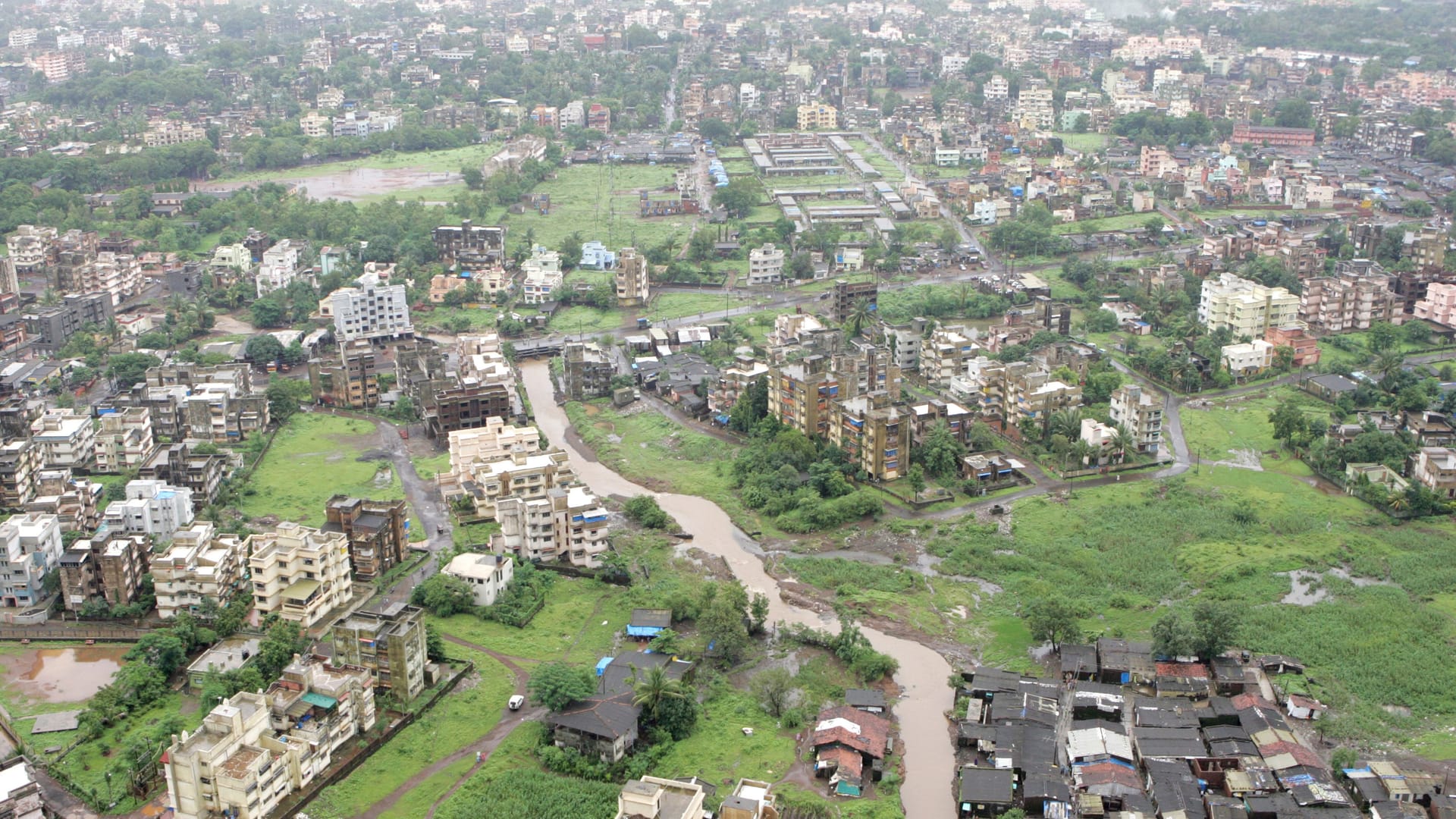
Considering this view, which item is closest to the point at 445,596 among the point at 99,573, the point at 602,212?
the point at 99,573

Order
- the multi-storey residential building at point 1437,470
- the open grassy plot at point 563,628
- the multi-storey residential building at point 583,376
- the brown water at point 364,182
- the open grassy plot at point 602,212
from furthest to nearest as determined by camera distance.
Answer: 1. the brown water at point 364,182
2. the open grassy plot at point 602,212
3. the multi-storey residential building at point 583,376
4. the multi-storey residential building at point 1437,470
5. the open grassy plot at point 563,628

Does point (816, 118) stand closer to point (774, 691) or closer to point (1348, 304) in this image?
point (1348, 304)

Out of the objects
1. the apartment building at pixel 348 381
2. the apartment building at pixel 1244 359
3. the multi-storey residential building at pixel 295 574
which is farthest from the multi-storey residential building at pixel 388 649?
the apartment building at pixel 1244 359

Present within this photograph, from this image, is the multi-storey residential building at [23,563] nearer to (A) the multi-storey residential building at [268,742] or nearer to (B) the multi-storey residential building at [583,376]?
(A) the multi-storey residential building at [268,742]

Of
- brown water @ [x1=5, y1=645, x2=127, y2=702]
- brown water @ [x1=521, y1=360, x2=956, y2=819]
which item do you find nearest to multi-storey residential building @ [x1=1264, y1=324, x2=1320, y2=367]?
brown water @ [x1=521, y1=360, x2=956, y2=819]

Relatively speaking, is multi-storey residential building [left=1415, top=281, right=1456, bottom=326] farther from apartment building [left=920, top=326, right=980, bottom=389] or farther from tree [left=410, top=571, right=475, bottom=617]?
tree [left=410, top=571, right=475, bottom=617]

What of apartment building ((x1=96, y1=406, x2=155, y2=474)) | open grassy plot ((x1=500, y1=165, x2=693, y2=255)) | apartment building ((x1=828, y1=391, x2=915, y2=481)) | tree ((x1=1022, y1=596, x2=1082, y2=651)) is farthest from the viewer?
open grassy plot ((x1=500, y1=165, x2=693, y2=255))
